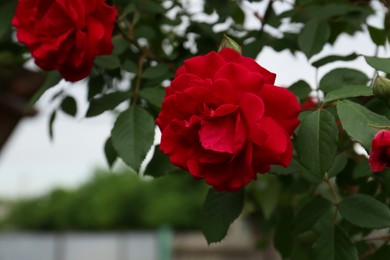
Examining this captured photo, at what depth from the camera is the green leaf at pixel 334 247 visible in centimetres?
73

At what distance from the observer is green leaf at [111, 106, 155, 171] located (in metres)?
0.73

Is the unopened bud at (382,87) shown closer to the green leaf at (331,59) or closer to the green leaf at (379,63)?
the green leaf at (379,63)

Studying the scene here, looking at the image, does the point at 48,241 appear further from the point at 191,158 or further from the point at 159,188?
the point at 191,158

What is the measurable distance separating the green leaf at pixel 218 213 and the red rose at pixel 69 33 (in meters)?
0.21

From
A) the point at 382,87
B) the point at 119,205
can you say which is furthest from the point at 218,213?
the point at 119,205

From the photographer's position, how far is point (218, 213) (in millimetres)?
732

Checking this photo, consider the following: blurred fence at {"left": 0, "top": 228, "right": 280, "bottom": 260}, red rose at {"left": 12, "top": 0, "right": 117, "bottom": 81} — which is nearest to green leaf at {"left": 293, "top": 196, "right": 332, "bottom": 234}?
Result: red rose at {"left": 12, "top": 0, "right": 117, "bottom": 81}

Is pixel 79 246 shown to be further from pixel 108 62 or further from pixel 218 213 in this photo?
pixel 218 213

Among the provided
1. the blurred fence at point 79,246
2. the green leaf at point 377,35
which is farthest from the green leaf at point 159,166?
the blurred fence at point 79,246

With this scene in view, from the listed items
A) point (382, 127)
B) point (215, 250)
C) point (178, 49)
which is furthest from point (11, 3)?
point (215, 250)

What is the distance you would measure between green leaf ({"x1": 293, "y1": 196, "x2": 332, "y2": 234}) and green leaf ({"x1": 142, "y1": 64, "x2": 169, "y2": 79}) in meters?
0.27

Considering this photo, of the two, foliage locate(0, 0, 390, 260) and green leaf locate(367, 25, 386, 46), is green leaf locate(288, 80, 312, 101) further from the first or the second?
green leaf locate(367, 25, 386, 46)

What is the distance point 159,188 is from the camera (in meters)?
9.58

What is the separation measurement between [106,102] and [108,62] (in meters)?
0.06
